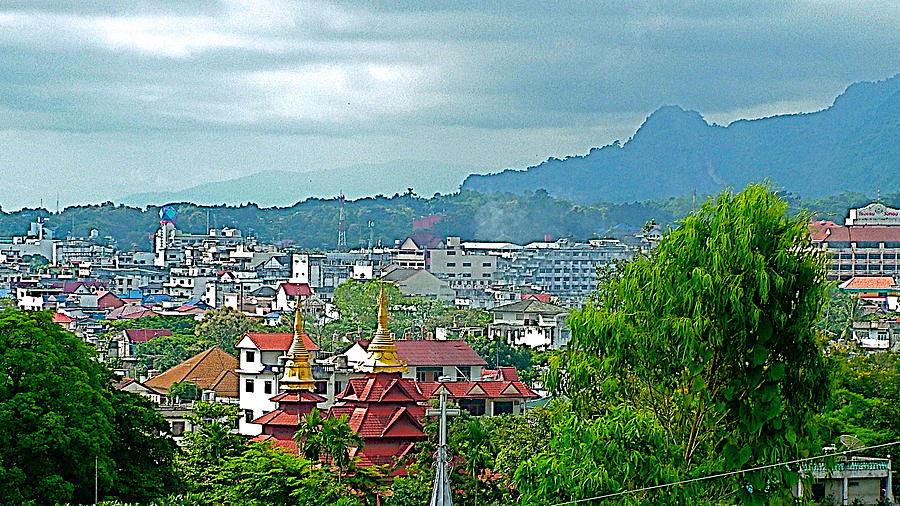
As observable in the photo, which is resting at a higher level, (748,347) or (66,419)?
(748,347)

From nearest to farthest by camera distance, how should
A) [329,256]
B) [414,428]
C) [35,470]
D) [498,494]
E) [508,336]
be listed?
[35,470] → [498,494] → [414,428] → [508,336] → [329,256]

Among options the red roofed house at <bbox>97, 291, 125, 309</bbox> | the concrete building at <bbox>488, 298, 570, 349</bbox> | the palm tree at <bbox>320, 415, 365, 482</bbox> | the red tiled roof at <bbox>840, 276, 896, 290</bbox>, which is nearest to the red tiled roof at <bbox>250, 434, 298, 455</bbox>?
the palm tree at <bbox>320, 415, 365, 482</bbox>

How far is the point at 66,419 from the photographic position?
18.1 m

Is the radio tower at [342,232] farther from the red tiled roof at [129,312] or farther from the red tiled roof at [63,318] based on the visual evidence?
the red tiled roof at [63,318]

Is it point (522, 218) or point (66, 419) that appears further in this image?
point (522, 218)

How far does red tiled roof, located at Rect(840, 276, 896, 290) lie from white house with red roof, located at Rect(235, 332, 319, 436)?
208ft

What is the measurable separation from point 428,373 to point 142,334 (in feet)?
81.9

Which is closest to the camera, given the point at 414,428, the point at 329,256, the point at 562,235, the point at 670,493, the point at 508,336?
the point at 670,493

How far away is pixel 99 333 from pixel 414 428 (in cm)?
4406

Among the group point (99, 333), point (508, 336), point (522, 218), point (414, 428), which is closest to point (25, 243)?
point (522, 218)

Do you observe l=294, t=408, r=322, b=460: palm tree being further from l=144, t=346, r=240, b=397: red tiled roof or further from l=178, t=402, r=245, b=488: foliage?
l=144, t=346, r=240, b=397: red tiled roof

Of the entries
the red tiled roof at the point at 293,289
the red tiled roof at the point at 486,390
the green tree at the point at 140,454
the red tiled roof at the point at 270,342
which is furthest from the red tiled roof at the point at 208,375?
the red tiled roof at the point at 293,289

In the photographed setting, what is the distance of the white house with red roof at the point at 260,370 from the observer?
35.9 m

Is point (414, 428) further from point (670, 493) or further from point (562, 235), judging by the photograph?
point (562, 235)
